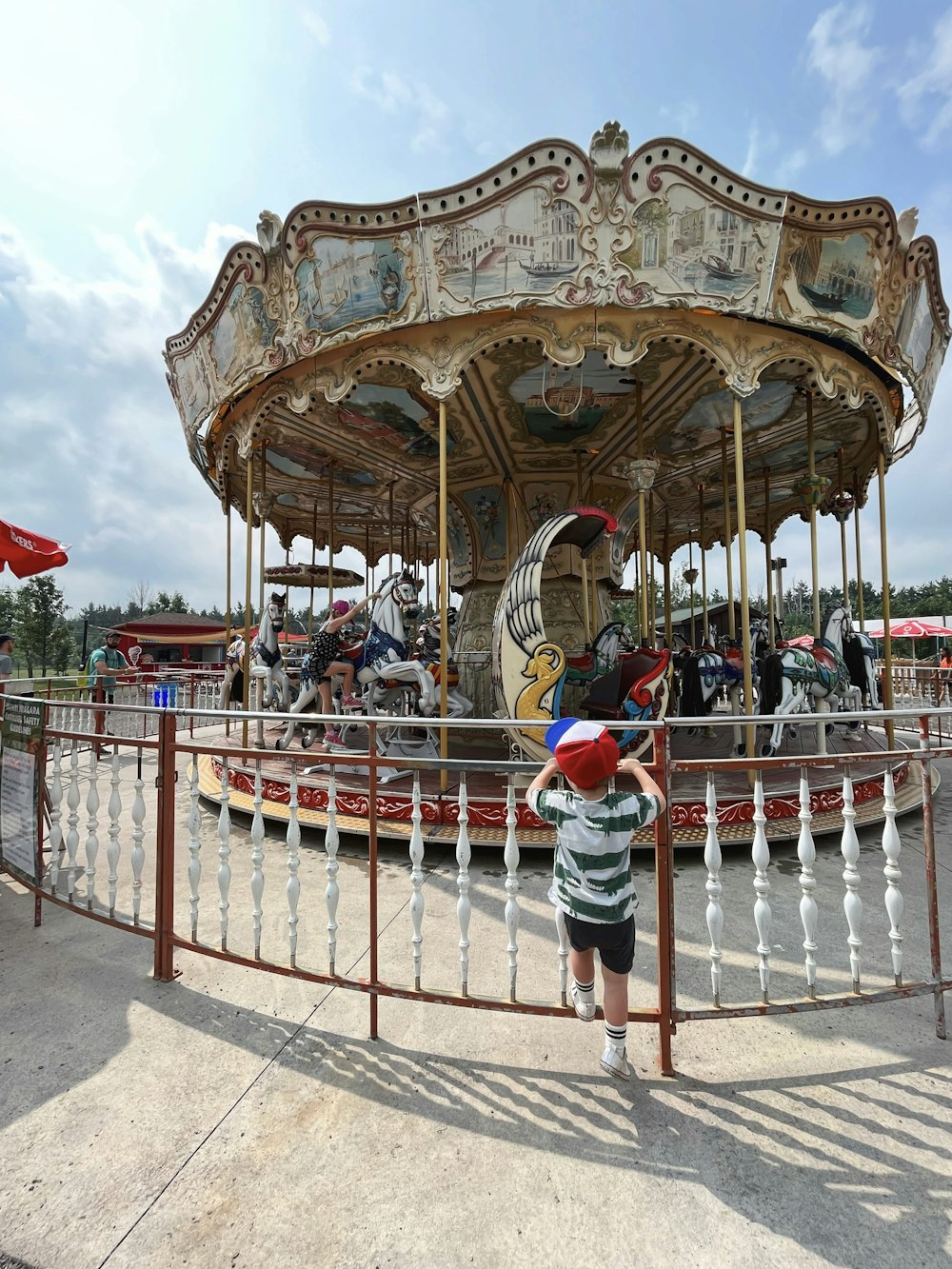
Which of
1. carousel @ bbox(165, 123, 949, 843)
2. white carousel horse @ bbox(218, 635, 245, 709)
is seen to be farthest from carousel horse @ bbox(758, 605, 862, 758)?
white carousel horse @ bbox(218, 635, 245, 709)

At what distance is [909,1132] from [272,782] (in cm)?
484

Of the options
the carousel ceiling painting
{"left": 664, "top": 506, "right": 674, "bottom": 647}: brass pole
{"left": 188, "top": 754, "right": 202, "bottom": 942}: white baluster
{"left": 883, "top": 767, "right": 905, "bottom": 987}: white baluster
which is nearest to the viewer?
{"left": 883, "top": 767, "right": 905, "bottom": 987}: white baluster

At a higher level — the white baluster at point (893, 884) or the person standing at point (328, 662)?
the person standing at point (328, 662)

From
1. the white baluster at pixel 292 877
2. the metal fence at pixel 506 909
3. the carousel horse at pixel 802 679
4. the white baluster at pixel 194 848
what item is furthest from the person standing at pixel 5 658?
the carousel horse at pixel 802 679

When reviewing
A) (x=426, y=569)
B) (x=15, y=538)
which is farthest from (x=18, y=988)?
(x=426, y=569)

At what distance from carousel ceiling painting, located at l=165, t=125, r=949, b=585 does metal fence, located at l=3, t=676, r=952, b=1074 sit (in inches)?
153

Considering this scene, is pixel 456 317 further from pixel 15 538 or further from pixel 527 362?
pixel 15 538

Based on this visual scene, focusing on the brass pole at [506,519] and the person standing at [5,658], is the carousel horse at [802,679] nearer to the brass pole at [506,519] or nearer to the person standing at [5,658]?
the brass pole at [506,519]

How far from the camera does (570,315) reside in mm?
5023

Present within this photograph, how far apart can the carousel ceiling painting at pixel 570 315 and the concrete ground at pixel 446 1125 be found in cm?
467

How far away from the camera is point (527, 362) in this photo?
6.02 metres

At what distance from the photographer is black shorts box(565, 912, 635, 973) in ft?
6.16

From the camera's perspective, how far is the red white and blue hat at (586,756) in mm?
1761

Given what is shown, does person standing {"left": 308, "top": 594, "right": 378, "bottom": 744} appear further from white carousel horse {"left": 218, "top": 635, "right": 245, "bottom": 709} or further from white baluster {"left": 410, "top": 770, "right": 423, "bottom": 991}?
white baluster {"left": 410, "top": 770, "right": 423, "bottom": 991}
